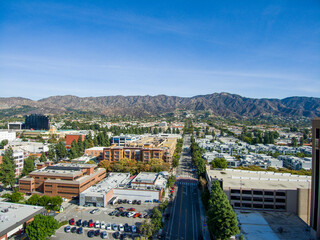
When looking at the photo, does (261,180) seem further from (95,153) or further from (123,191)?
(95,153)

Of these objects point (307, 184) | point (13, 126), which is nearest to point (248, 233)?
point (307, 184)

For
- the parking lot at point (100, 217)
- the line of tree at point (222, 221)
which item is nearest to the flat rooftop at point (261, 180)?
the line of tree at point (222, 221)

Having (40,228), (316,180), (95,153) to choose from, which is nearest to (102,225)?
(40,228)

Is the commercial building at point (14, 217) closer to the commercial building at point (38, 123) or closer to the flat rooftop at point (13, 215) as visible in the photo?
the flat rooftop at point (13, 215)

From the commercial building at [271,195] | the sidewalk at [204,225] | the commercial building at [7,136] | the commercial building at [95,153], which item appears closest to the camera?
the sidewalk at [204,225]

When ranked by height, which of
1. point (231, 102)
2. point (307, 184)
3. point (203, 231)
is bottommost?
point (203, 231)

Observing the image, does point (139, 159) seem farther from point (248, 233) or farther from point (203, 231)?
point (248, 233)
